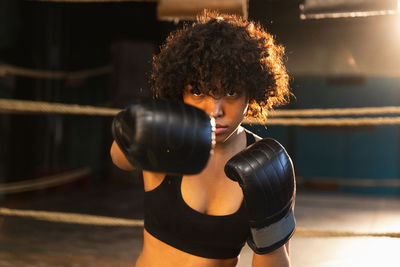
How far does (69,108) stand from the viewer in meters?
1.49

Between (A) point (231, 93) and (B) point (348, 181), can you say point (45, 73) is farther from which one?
(B) point (348, 181)

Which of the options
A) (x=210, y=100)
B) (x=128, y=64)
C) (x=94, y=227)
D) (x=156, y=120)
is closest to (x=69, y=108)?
(x=210, y=100)

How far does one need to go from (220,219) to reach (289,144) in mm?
5127

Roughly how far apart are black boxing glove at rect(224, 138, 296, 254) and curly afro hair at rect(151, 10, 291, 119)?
0.14 m

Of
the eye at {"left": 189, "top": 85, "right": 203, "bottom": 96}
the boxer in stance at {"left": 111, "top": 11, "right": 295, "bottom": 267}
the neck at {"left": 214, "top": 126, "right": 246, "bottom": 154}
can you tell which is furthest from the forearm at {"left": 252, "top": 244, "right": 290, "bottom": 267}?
the eye at {"left": 189, "top": 85, "right": 203, "bottom": 96}

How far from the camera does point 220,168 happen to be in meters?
0.95

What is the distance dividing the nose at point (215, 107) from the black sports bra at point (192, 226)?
0.59 feet

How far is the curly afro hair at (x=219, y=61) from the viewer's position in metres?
0.81

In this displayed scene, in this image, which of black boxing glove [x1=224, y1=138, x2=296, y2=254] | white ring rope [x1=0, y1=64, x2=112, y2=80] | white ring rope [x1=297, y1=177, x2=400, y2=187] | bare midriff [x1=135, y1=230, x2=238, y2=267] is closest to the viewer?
black boxing glove [x1=224, y1=138, x2=296, y2=254]

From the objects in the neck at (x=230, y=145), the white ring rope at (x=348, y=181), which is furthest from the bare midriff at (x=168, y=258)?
the white ring rope at (x=348, y=181)

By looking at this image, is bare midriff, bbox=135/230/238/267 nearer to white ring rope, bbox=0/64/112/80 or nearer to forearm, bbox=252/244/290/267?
forearm, bbox=252/244/290/267

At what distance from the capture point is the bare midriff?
34.7 inches

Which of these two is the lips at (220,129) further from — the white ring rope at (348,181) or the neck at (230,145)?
the white ring rope at (348,181)

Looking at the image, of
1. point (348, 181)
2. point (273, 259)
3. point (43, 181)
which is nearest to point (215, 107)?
point (273, 259)
